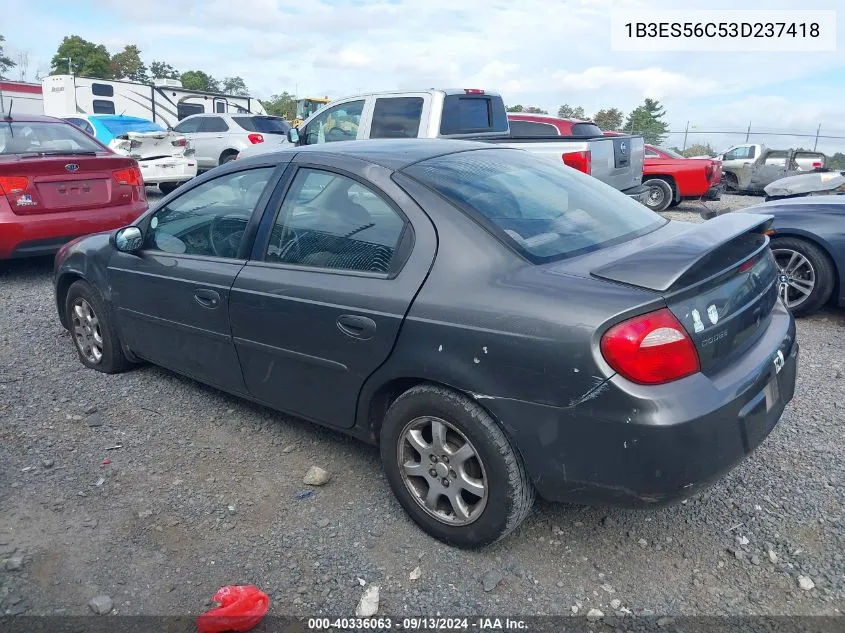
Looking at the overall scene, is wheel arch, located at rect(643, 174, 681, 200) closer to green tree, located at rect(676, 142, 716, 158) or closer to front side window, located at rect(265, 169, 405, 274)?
front side window, located at rect(265, 169, 405, 274)

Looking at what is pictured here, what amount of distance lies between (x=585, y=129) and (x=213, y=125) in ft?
27.7

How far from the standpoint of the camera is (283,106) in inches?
2136

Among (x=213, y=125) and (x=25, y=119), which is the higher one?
(x=213, y=125)

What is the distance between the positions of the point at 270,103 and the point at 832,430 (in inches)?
2224

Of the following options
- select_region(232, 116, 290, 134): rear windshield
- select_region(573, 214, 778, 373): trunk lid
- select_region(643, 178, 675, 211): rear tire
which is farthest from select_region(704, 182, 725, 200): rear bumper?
select_region(573, 214, 778, 373): trunk lid

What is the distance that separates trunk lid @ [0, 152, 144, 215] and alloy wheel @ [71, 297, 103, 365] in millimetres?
2236

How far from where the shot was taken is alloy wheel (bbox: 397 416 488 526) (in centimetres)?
257

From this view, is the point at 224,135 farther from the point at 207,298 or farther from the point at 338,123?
the point at 207,298

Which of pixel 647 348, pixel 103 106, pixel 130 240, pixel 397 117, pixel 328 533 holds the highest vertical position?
pixel 103 106

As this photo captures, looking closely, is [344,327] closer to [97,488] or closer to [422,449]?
[422,449]

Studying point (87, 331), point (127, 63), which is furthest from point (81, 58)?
point (87, 331)

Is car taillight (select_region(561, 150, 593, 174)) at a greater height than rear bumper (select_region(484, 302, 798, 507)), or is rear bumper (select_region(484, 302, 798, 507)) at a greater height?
car taillight (select_region(561, 150, 593, 174))

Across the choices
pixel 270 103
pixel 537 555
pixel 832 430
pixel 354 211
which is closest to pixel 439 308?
pixel 354 211

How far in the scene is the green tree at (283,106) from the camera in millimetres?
50344
